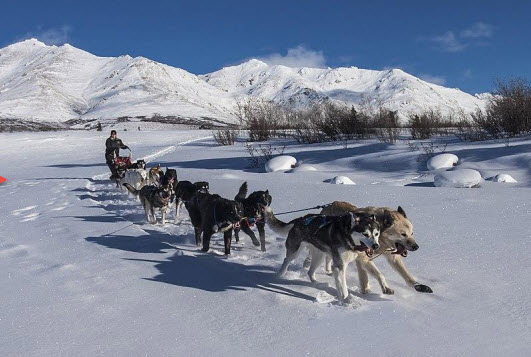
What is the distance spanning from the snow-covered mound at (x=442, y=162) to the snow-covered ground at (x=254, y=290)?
226 cm

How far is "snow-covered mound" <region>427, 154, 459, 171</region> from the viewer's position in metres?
10.9

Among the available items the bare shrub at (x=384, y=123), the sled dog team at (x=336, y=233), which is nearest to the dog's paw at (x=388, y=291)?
the sled dog team at (x=336, y=233)

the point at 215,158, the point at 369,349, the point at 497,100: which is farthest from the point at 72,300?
the point at 497,100

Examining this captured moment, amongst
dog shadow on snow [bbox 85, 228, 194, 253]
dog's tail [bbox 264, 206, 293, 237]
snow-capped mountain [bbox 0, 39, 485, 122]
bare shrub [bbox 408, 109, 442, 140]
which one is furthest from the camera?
snow-capped mountain [bbox 0, 39, 485, 122]

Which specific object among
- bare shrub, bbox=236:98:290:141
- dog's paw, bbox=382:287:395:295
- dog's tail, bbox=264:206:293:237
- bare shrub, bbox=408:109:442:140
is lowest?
dog's paw, bbox=382:287:395:295

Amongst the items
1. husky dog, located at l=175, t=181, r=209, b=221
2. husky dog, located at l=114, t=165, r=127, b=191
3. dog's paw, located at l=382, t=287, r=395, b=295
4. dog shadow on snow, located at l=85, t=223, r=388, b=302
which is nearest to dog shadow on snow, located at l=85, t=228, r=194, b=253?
dog shadow on snow, located at l=85, t=223, r=388, b=302

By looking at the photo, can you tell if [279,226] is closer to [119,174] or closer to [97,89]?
[119,174]

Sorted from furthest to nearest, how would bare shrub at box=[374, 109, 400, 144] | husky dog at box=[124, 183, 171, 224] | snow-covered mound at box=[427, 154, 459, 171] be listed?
bare shrub at box=[374, 109, 400, 144] → snow-covered mound at box=[427, 154, 459, 171] → husky dog at box=[124, 183, 171, 224]

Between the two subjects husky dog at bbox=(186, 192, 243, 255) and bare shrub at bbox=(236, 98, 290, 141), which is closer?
husky dog at bbox=(186, 192, 243, 255)

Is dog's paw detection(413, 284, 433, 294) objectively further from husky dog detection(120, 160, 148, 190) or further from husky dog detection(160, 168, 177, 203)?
husky dog detection(120, 160, 148, 190)

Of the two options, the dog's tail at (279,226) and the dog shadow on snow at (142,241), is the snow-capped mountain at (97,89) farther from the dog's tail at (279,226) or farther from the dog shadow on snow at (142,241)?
the dog's tail at (279,226)

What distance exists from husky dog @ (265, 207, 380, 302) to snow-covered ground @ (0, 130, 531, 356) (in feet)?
0.77

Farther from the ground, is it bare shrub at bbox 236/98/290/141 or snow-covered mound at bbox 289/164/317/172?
bare shrub at bbox 236/98/290/141

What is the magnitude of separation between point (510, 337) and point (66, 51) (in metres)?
218
